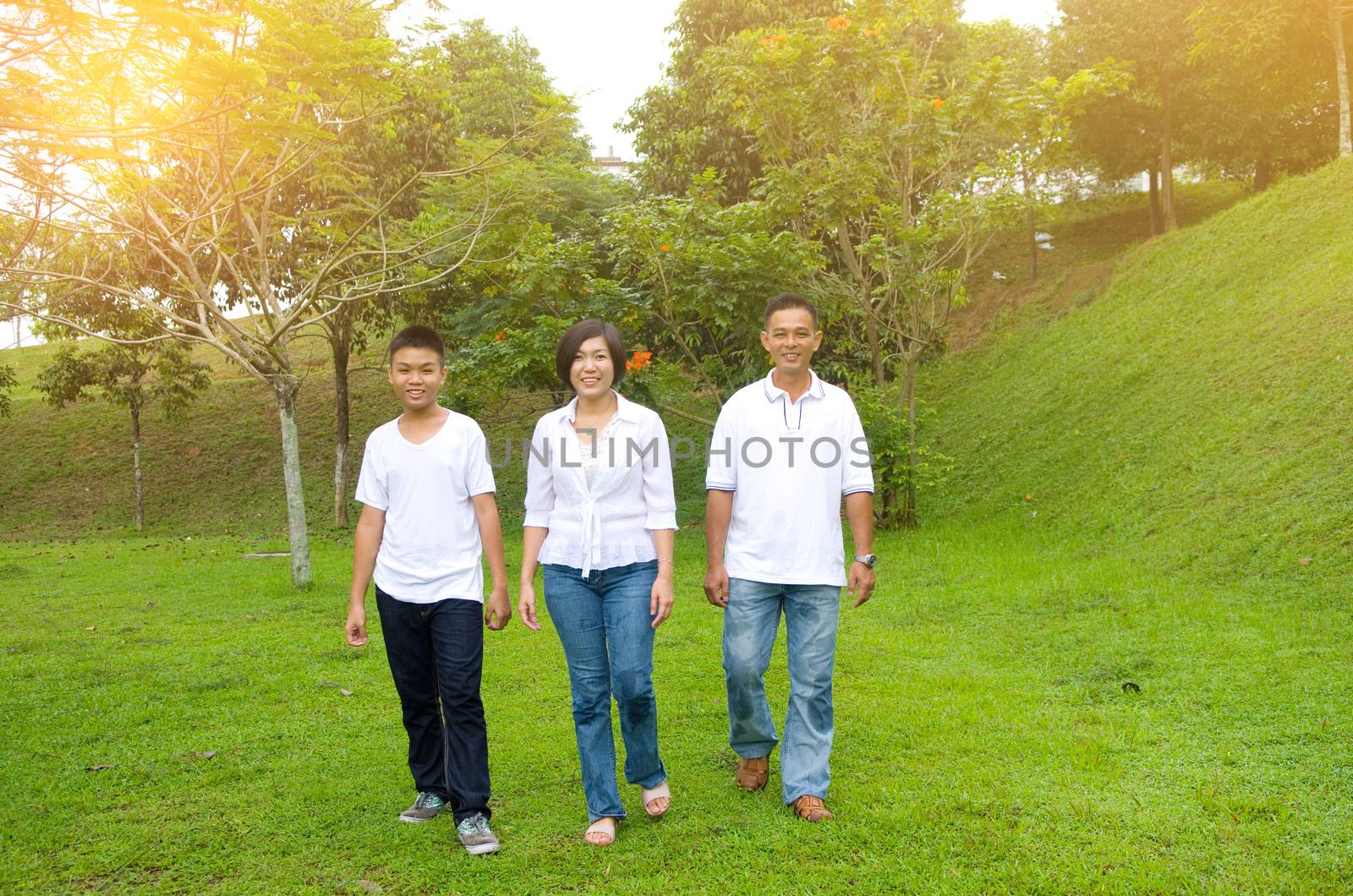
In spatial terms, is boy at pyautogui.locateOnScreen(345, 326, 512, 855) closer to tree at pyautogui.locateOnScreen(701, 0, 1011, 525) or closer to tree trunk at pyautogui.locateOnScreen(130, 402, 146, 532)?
tree at pyautogui.locateOnScreen(701, 0, 1011, 525)

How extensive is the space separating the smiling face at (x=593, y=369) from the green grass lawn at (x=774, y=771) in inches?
62.4

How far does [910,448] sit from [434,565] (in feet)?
30.7

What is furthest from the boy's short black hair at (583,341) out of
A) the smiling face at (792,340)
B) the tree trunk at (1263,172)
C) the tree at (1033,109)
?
the tree trunk at (1263,172)

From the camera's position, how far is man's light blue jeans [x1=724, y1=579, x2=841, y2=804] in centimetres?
383

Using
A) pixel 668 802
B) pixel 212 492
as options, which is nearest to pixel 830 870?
pixel 668 802

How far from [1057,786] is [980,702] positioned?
141cm

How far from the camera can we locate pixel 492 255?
12.2m

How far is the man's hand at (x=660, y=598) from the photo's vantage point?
3.63 meters

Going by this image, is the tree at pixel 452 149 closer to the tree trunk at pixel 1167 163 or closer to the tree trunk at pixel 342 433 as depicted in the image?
the tree trunk at pixel 342 433

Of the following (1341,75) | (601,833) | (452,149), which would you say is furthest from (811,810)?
(1341,75)

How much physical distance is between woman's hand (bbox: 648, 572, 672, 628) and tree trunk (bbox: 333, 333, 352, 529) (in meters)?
15.1

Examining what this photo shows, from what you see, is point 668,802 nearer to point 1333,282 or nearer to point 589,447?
point 589,447

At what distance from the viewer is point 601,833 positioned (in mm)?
3625

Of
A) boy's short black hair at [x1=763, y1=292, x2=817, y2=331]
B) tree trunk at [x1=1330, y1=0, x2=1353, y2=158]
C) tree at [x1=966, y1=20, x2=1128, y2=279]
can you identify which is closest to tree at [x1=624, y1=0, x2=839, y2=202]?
tree at [x1=966, y1=20, x2=1128, y2=279]
